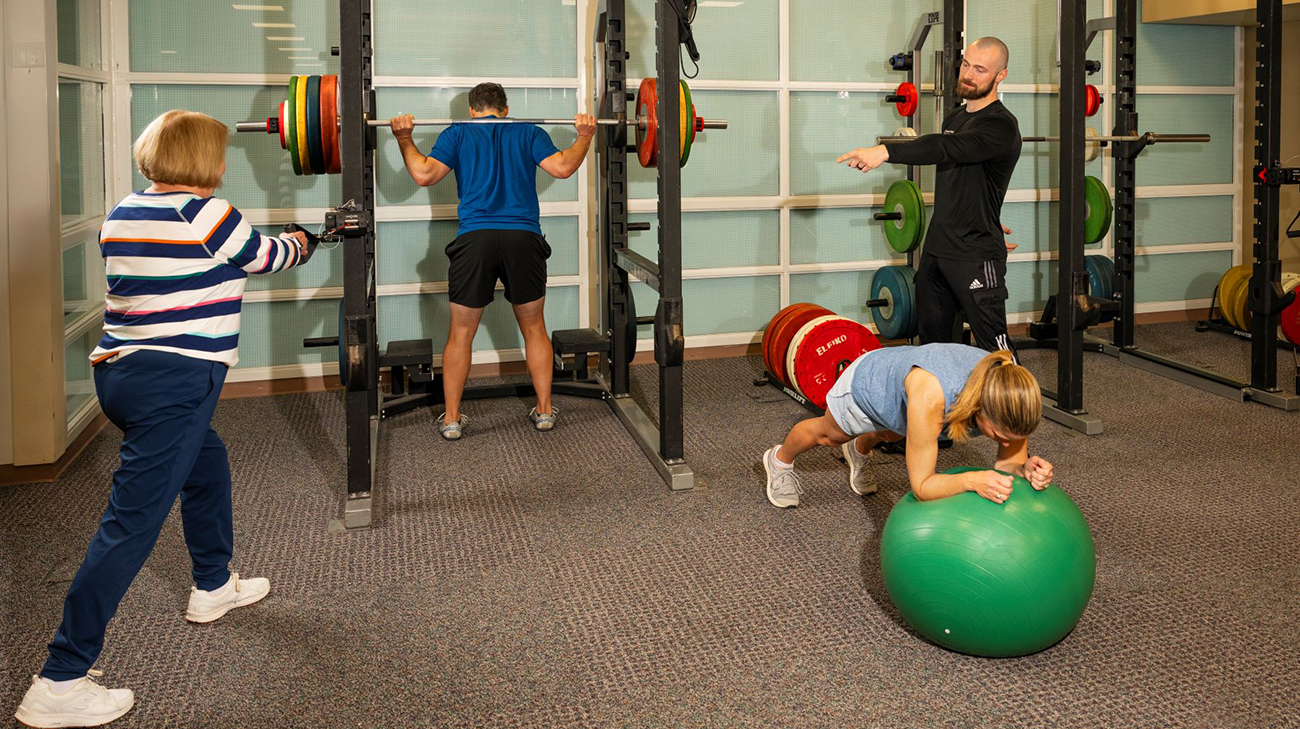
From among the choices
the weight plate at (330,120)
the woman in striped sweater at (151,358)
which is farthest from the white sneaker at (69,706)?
the weight plate at (330,120)

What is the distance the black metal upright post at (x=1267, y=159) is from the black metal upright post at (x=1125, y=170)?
729 millimetres

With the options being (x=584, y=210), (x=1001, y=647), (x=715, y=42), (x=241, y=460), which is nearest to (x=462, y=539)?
(x=241, y=460)

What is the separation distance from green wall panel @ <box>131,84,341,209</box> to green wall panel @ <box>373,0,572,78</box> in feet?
1.88

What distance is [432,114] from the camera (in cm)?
512

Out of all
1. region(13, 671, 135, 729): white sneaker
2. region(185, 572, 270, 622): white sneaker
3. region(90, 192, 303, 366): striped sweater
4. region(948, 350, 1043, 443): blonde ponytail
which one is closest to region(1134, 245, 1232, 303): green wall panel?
region(948, 350, 1043, 443): blonde ponytail

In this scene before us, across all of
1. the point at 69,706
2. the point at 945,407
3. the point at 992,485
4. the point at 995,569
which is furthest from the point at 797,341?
the point at 69,706

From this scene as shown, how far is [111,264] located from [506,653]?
3.81 ft

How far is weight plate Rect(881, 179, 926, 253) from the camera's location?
5.06m

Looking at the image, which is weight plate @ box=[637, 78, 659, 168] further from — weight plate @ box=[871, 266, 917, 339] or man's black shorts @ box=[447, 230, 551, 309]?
weight plate @ box=[871, 266, 917, 339]

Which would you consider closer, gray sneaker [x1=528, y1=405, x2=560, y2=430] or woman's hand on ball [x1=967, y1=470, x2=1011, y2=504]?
woman's hand on ball [x1=967, y1=470, x2=1011, y2=504]

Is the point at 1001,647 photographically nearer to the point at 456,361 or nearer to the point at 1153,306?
the point at 456,361

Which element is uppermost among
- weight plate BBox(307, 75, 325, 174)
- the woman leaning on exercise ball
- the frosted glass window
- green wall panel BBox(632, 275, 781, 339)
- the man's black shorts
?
the frosted glass window

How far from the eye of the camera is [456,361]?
4.30 m

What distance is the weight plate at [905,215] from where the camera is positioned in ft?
16.6
